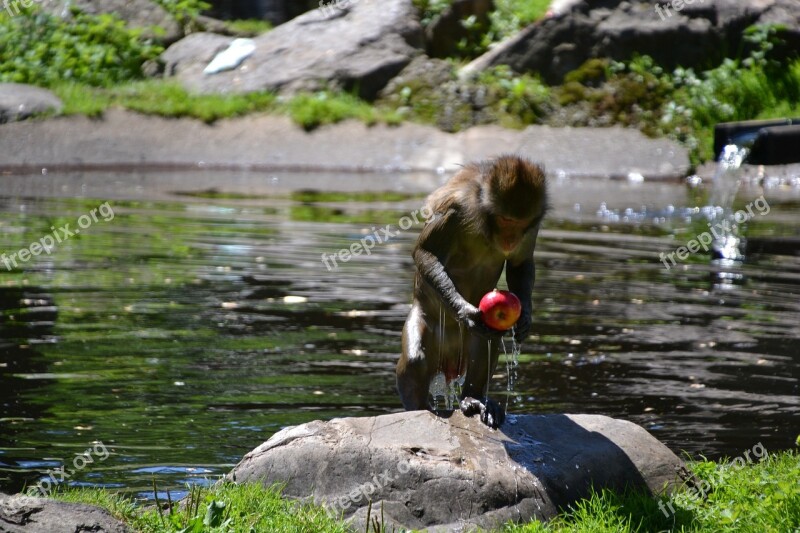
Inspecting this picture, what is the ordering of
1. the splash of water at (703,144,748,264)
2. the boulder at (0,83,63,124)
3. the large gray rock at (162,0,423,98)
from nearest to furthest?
1. the splash of water at (703,144,748,264)
2. the boulder at (0,83,63,124)
3. the large gray rock at (162,0,423,98)

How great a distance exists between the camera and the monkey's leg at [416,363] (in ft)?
19.1

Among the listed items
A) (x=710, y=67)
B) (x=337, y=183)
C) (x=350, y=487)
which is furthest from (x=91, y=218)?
(x=710, y=67)

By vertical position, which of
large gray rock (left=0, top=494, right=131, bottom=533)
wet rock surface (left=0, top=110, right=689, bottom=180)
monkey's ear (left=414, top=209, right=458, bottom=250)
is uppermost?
monkey's ear (left=414, top=209, right=458, bottom=250)

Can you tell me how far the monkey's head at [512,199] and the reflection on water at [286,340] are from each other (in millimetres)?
1836

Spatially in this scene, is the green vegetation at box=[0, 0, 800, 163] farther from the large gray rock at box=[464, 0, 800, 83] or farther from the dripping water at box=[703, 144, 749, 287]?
the dripping water at box=[703, 144, 749, 287]

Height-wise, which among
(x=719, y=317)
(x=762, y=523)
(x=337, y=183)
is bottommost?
(x=337, y=183)

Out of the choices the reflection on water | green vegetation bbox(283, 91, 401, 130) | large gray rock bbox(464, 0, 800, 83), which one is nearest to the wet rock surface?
green vegetation bbox(283, 91, 401, 130)

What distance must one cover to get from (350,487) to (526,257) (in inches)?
58.2

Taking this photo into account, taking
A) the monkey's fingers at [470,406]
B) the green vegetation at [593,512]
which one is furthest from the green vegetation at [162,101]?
the green vegetation at [593,512]

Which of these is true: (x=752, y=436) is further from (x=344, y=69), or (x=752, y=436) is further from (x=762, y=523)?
(x=344, y=69)

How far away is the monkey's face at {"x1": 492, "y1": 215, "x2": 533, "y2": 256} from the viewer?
539 cm

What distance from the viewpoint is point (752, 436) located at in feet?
22.4

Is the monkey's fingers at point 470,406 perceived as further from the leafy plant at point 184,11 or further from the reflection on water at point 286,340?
the leafy plant at point 184,11

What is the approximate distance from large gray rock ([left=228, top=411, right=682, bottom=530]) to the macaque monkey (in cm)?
26
